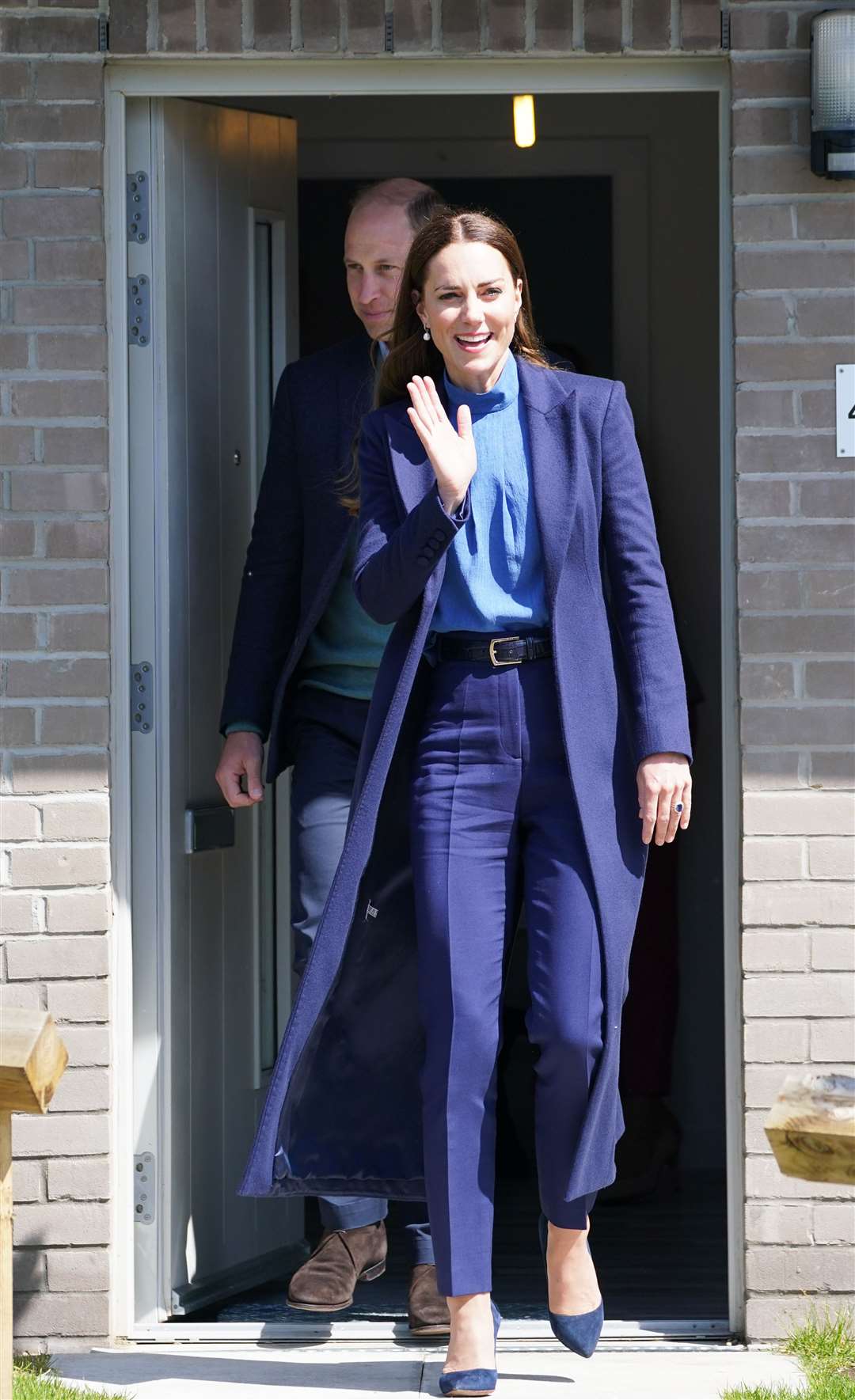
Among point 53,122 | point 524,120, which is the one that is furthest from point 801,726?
point 524,120

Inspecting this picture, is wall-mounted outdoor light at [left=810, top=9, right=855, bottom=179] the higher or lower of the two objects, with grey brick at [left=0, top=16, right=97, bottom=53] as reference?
lower

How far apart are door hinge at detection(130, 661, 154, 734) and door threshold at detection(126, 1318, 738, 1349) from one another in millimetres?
1203

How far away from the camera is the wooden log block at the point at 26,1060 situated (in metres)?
2.63

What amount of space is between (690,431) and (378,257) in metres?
2.06

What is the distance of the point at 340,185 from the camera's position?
6164mm

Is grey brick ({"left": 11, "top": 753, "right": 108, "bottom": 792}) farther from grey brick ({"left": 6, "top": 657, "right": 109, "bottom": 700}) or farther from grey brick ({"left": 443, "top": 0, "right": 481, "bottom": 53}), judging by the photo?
grey brick ({"left": 443, "top": 0, "right": 481, "bottom": 53})

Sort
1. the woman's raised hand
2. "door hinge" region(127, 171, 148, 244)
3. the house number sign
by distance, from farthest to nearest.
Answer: "door hinge" region(127, 171, 148, 244)
the house number sign
the woman's raised hand

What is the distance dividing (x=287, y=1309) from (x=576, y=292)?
3222mm

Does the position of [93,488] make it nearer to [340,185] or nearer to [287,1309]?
[287,1309]

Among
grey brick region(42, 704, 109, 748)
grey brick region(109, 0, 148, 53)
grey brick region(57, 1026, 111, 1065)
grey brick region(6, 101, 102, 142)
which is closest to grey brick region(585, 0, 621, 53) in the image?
grey brick region(109, 0, 148, 53)

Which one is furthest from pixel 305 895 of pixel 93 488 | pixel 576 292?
pixel 576 292

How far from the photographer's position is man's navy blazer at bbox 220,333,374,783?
4.11m

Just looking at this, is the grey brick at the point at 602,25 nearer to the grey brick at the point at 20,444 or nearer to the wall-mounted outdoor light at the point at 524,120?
the grey brick at the point at 20,444

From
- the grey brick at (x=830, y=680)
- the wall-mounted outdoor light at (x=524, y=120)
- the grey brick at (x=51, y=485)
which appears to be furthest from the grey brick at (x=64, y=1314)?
the wall-mounted outdoor light at (x=524, y=120)
